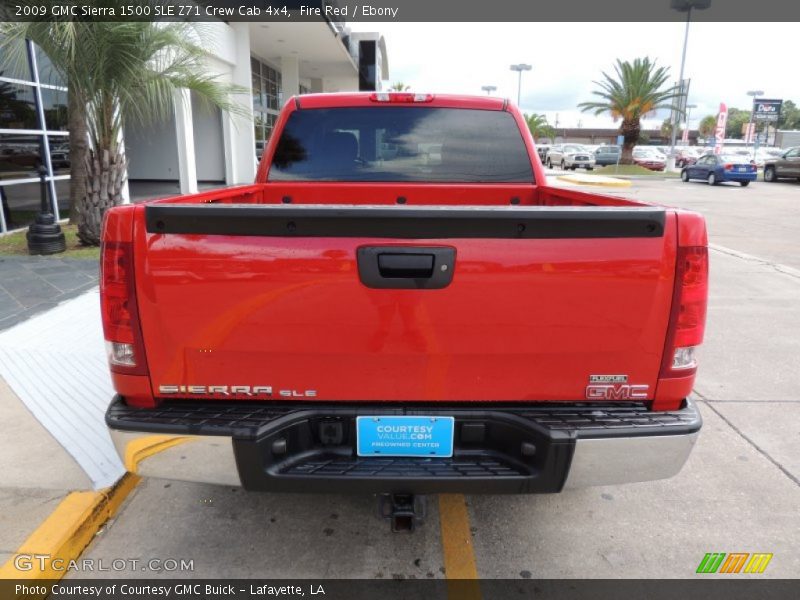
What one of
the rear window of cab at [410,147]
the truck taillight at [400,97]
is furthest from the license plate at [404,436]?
the truck taillight at [400,97]

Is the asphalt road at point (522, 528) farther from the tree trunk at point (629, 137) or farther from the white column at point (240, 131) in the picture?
the tree trunk at point (629, 137)

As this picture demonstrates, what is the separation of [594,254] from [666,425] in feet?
2.35

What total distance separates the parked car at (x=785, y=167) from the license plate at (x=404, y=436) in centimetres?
3341

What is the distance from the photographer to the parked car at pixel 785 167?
28.7m

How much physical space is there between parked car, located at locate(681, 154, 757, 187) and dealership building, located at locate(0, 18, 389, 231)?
60.4 ft

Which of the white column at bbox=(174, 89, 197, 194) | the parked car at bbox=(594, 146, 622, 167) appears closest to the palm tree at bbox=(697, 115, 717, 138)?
the parked car at bbox=(594, 146, 622, 167)

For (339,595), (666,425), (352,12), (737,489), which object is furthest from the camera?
(352,12)

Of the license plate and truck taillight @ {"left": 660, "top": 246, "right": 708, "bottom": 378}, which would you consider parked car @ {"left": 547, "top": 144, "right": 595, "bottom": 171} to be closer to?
truck taillight @ {"left": 660, "top": 246, "right": 708, "bottom": 378}

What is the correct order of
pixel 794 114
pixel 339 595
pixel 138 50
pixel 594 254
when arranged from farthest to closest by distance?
pixel 794 114, pixel 138 50, pixel 339 595, pixel 594 254

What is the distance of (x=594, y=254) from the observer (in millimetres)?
1995

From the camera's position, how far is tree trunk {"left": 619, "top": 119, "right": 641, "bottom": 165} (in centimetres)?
4016

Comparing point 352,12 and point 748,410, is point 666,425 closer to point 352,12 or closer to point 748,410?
point 748,410

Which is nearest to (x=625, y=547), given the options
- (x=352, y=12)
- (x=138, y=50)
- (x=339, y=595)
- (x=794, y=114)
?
(x=339, y=595)

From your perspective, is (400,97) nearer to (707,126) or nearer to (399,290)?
(399,290)
